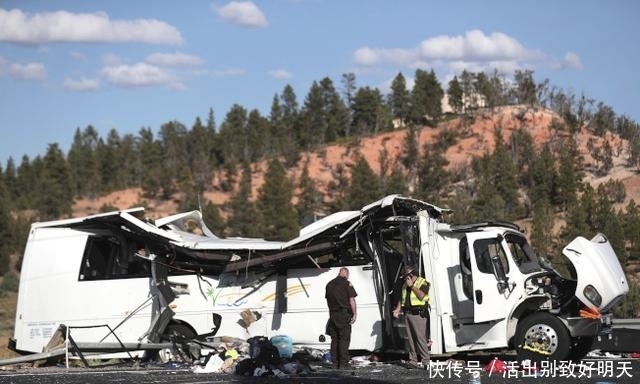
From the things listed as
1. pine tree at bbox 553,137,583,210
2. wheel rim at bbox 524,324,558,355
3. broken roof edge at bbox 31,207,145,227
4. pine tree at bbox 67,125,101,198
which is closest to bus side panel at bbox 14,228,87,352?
broken roof edge at bbox 31,207,145,227

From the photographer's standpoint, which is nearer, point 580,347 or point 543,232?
point 580,347

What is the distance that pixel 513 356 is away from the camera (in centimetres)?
1523

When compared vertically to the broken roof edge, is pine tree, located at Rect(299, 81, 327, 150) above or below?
above

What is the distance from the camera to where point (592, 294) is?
13.0 m

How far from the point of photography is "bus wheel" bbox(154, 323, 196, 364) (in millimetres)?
15008

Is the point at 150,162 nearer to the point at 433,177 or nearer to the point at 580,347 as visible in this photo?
the point at 433,177

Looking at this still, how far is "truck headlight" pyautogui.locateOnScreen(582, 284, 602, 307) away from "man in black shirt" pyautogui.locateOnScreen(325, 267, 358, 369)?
346cm

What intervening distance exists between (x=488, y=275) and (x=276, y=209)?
35.4 meters

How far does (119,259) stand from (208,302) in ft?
6.26

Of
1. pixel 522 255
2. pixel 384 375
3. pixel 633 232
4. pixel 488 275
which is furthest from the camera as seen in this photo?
pixel 633 232

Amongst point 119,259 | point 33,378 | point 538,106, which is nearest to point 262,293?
point 119,259

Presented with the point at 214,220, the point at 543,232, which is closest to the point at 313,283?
the point at 543,232

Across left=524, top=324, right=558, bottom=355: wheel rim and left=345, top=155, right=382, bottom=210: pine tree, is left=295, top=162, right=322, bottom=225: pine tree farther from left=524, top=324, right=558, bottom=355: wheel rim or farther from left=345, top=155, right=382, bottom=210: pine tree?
left=524, top=324, right=558, bottom=355: wheel rim

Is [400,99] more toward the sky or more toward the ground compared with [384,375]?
more toward the sky
